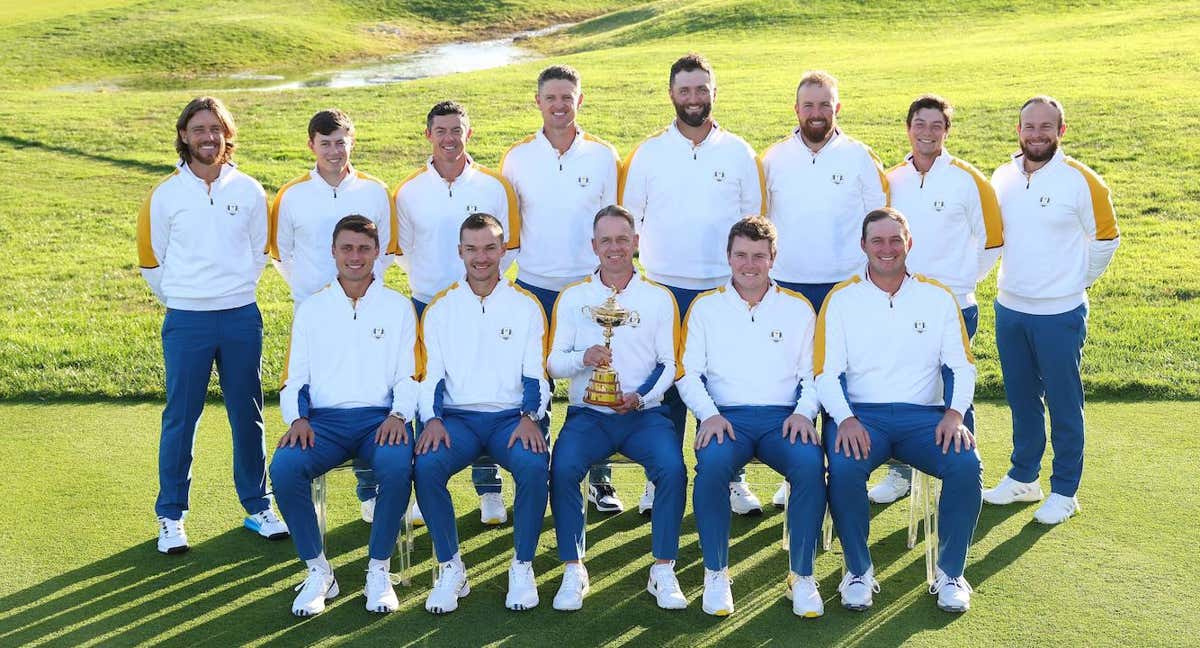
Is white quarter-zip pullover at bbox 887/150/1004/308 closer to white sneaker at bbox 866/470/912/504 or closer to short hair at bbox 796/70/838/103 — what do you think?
short hair at bbox 796/70/838/103

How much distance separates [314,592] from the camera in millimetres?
5301

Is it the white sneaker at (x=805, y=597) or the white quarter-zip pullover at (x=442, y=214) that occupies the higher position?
the white quarter-zip pullover at (x=442, y=214)

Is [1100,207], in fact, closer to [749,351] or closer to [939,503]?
[939,503]

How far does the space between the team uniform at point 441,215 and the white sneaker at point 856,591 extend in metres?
1.84

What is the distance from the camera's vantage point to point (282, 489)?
5348 mm

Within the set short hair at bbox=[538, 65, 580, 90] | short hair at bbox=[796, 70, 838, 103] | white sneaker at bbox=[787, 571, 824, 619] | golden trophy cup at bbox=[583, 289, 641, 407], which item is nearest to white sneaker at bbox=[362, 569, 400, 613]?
golden trophy cup at bbox=[583, 289, 641, 407]

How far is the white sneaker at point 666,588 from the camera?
5.25 m

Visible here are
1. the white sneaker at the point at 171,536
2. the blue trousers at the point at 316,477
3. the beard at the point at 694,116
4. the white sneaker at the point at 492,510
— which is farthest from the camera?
the white sneaker at the point at 492,510

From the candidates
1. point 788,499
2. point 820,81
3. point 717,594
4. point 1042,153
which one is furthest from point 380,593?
point 1042,153

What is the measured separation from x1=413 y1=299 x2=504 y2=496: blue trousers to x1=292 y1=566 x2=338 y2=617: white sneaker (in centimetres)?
49

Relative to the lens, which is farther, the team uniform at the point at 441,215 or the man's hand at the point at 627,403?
the team uniform at the point at 441,215

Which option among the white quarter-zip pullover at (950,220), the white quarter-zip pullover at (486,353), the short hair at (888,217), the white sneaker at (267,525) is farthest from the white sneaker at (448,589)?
the white quarter-zip pullover at (950,220)

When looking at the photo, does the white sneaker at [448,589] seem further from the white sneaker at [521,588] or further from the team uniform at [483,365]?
the team uniform at [483,365]

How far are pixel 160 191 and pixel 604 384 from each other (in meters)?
2.28
